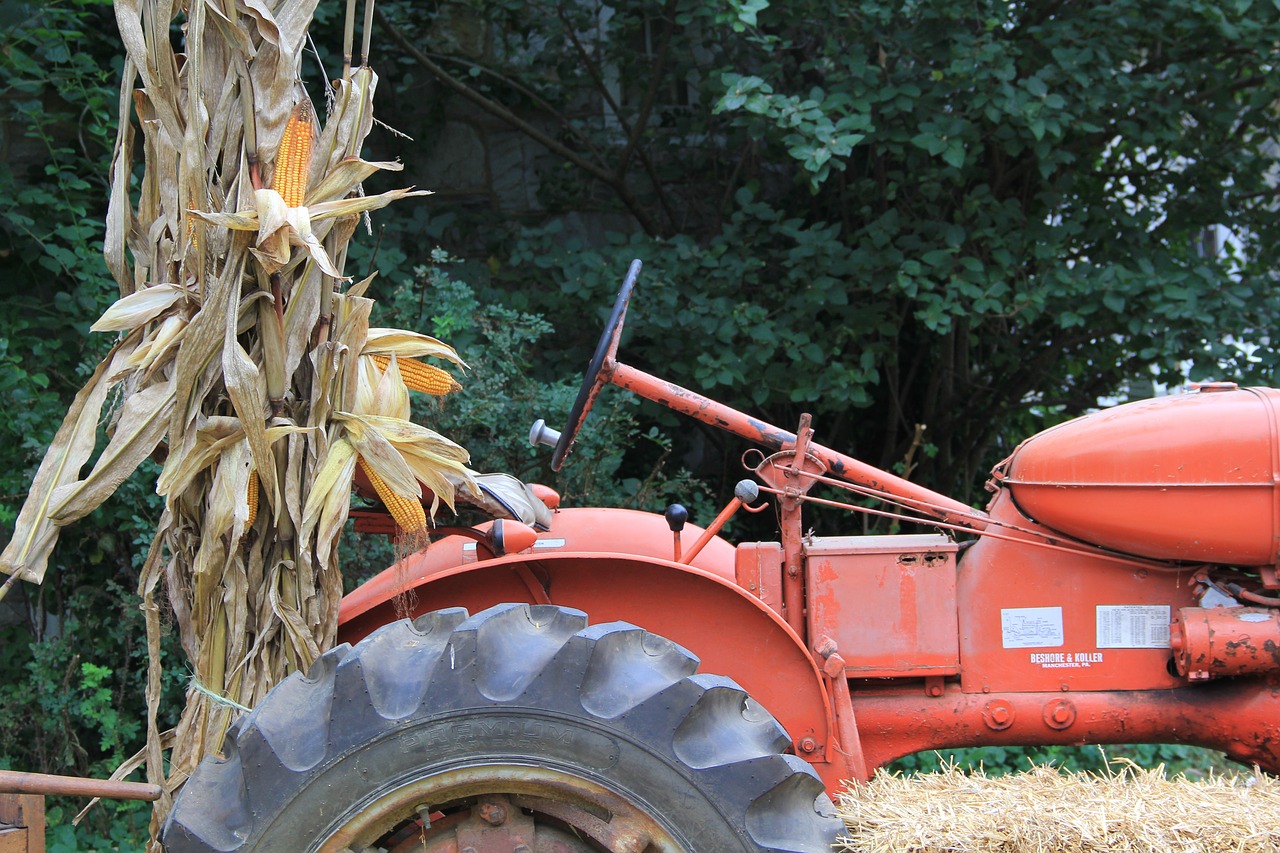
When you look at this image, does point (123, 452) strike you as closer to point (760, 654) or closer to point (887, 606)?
point (760, 654)

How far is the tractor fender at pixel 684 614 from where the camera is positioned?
2.71 meters

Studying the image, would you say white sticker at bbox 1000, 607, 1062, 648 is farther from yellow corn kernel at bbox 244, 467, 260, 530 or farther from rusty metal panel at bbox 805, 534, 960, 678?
yellow corn kernel at bbox 244, 467, 260, 530

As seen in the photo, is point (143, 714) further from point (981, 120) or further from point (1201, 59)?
point (1201, 59)

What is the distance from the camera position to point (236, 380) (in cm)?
229

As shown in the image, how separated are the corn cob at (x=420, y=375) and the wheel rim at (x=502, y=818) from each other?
1.10m

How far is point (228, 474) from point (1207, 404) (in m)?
2.35

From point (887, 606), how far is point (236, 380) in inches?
68.6

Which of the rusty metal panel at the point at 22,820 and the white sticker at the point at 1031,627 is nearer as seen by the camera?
the rusty metal panel at the point at 22,820

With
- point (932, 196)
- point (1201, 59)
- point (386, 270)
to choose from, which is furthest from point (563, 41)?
point (1201, 59)

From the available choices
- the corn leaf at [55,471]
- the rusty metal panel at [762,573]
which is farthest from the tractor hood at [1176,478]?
the corn leaf at [55,471]

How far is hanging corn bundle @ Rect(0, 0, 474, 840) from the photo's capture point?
2.33 metres

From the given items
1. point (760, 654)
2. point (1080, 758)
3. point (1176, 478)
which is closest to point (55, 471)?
point (760, 654)

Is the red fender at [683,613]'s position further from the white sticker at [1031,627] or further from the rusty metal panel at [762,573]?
the white sticker at [1031,627]

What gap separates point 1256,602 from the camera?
8.90 feet
